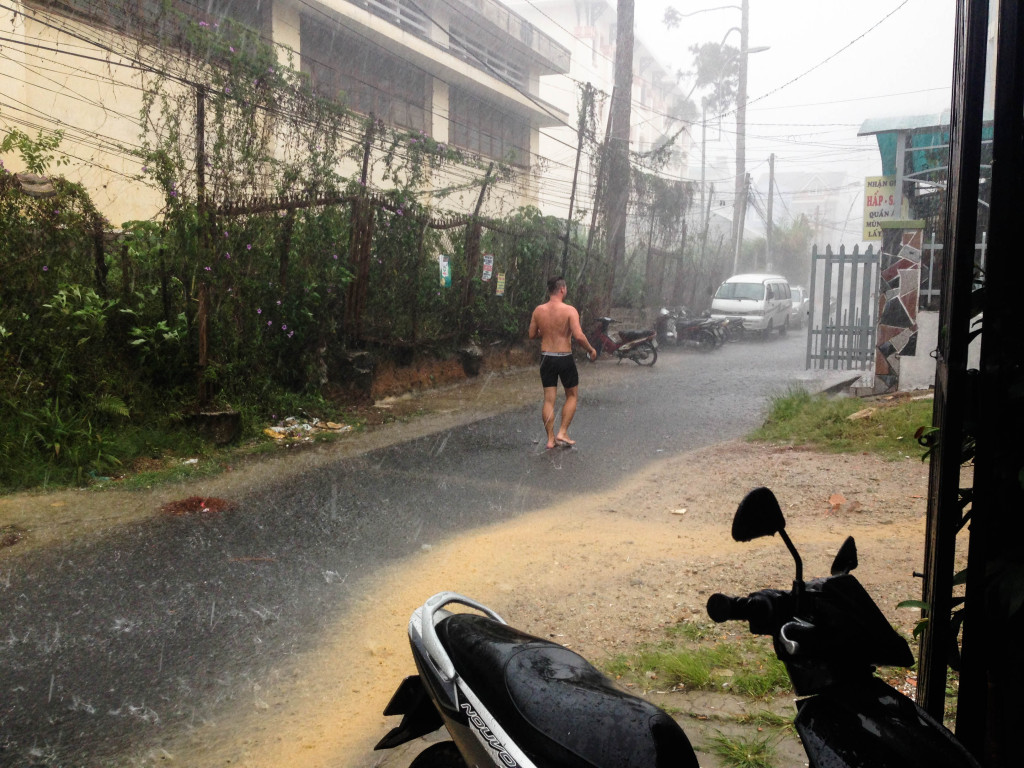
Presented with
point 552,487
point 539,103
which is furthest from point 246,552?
point 539,103

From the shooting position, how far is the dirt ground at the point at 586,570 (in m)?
3.32

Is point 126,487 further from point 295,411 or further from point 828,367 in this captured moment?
point 828,367

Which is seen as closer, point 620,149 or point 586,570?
point 586,570

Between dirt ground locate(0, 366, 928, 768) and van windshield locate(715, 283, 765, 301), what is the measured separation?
1778 cm

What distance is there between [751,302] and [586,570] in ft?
69.7

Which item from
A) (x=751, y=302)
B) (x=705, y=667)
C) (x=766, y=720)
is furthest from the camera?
(x=751, y=302)

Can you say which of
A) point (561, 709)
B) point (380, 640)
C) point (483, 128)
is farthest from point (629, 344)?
point (561, 709)

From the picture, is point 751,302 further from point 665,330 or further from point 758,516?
point 758,516

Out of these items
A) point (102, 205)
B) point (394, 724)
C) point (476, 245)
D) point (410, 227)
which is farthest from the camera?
point (476, 245)

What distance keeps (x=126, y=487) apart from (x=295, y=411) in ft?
9.18

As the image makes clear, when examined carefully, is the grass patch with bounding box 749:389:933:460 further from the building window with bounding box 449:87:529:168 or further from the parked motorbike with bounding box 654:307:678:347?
the building window with bounding box 449:87:529:168

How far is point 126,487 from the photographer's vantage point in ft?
22.2

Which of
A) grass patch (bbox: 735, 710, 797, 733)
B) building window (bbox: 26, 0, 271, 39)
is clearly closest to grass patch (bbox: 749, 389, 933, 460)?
grass patch (bbox: 735, 710, 797, 733)

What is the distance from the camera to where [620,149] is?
66.0 ft
